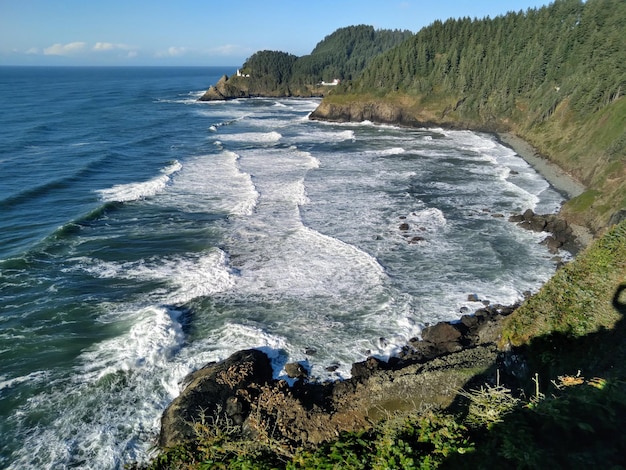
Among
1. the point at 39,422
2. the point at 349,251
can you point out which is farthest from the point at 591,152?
the point at 39,422

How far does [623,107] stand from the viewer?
141 feet

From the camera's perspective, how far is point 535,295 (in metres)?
16.5

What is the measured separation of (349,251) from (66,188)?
2859 cm

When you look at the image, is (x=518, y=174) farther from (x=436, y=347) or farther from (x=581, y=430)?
(x=581, y=430)

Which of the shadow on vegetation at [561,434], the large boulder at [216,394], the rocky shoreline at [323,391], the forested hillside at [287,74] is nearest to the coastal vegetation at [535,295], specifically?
the shadow on vegetation at [561,434]

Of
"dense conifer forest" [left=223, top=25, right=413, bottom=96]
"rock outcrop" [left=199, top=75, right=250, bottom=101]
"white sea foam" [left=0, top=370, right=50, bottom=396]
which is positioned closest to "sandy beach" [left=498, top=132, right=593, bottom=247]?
"white sea foam" [left=0, top=370, right=50, bottom=396]

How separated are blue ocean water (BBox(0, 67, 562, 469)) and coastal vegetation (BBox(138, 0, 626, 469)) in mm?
4302

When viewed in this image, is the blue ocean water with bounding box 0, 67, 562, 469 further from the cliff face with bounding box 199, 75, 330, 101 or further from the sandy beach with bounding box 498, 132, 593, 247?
the cliff face with bounding box 199, 75, 330, 101

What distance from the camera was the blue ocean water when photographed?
16172 millimetres

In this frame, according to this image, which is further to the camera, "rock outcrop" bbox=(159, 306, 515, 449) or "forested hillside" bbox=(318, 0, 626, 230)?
"forested hillside" bbox=(318, 0, 626, 230)

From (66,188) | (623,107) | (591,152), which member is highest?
(623,107)

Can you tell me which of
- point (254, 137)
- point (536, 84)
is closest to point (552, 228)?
point (254, 137)

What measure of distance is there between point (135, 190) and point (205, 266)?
18.2 m

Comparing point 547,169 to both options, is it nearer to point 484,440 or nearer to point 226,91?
point 484,440
